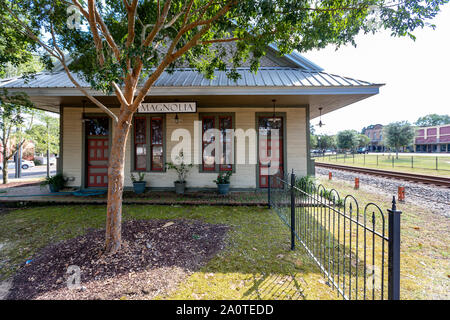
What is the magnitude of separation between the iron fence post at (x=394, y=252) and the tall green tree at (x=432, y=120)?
121 m

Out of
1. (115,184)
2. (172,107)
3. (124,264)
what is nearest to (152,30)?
(115,184)

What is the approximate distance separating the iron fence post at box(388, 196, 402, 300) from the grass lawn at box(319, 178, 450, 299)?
1.32 meters

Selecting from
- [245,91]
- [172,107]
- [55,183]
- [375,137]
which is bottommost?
[55,183]

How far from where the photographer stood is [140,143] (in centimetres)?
850

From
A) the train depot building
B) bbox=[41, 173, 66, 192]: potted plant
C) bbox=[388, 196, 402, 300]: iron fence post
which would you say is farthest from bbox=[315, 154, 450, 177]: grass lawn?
bbox=[41, 173, 66, 192]: potted plant

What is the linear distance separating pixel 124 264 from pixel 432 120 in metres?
128

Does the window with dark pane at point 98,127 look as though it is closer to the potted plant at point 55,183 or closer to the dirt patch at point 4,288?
the potted plant at point 55,183

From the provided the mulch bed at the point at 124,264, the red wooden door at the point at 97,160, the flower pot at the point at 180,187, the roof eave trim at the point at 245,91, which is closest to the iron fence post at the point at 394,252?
the mulch bed at the point at 124,264

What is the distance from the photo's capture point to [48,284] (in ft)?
9.19

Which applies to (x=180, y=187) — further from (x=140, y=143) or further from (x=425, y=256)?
(x=425, y=256)

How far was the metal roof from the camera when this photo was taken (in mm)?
6478

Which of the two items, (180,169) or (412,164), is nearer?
(180,169)
